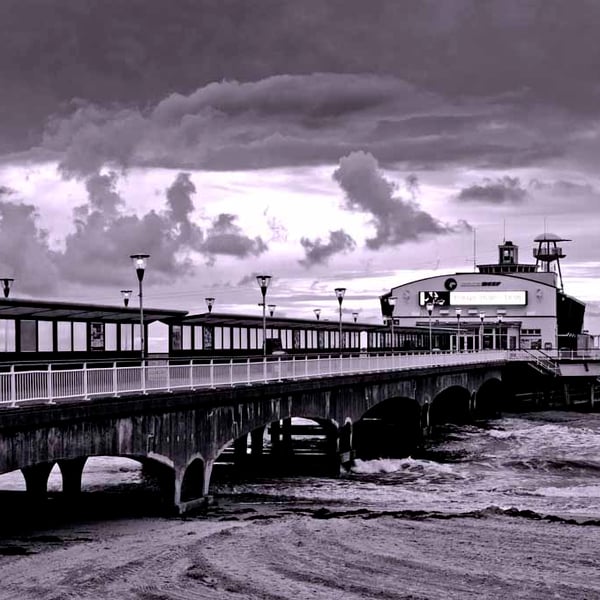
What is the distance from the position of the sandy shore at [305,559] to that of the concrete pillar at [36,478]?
519 cm

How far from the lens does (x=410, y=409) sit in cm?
5672

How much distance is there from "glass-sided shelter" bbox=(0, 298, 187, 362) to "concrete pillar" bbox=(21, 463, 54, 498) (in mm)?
3469

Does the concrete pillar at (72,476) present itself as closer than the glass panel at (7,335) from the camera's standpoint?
No

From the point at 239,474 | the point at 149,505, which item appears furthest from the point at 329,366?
the point at 149,505

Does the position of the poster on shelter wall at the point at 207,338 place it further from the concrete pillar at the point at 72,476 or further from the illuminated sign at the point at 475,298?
the illuminated sign at the point at 475,298

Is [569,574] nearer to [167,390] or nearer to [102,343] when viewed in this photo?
[167,390]

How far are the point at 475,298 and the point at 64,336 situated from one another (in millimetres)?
83101

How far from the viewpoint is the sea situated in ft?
111

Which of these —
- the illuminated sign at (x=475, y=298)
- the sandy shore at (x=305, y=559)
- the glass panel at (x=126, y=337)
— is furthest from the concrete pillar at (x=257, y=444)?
the illuminated sign at (x=475, y=298)

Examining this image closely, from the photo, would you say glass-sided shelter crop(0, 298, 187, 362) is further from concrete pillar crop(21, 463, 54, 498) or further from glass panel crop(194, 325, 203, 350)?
glass panel crop(194, 325, 203, 350)

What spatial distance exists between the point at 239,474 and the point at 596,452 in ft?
62.1

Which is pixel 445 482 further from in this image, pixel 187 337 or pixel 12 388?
pixel 12 388

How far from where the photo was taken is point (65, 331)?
1353 inches

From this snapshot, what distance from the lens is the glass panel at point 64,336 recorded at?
3412cm
